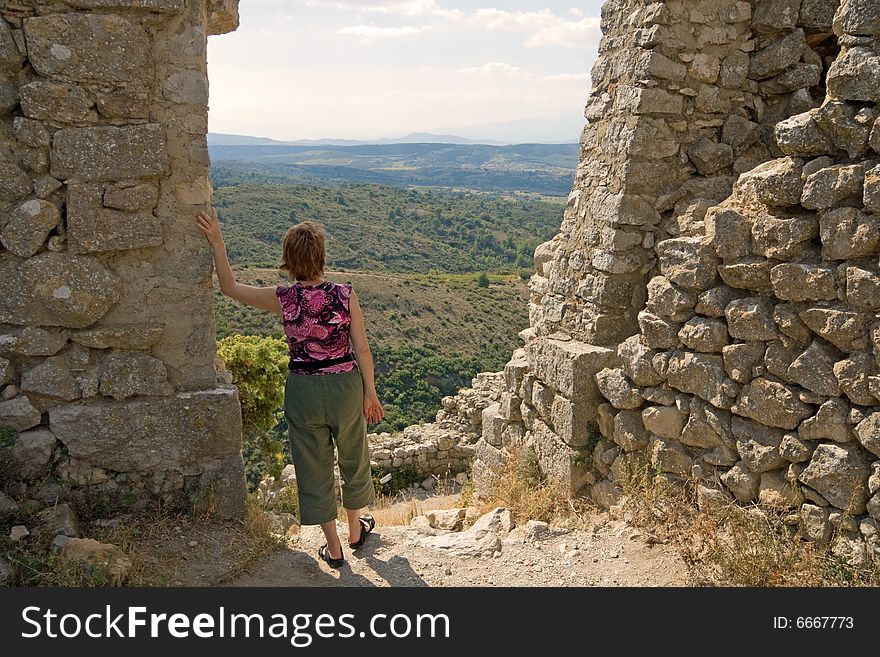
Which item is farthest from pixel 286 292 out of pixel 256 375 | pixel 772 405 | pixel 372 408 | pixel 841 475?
pixel 256 375

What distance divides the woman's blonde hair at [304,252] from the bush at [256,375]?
527cm

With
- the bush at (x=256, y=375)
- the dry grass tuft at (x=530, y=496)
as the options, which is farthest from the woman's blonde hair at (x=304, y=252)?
the bush at (x=256, y=375)

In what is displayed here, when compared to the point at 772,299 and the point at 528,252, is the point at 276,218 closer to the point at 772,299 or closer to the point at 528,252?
the point at 528,252

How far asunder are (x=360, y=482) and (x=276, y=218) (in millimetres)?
44085

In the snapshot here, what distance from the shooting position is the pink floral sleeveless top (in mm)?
3682

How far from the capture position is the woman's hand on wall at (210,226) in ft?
12.9

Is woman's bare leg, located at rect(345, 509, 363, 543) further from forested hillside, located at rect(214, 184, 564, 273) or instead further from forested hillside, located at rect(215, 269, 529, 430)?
forested hillside, located at rect(214, 184, 564, 273)

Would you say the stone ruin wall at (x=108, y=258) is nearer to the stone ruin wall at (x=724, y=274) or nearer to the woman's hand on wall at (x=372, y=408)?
the woman's hand on wall at (x=372, y=408)

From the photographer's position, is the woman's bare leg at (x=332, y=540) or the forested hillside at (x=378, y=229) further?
the forested hillside at (x=378, y=229)

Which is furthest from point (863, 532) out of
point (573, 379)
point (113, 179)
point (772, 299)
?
point (113, 179)

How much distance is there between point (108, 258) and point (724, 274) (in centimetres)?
350

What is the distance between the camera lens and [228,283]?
154 inches

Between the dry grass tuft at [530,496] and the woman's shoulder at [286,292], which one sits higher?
the woman's shoulder at [286,292]

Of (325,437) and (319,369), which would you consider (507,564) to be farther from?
(319,369)
